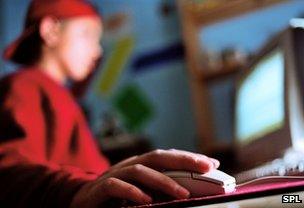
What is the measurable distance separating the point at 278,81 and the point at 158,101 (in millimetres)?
1080

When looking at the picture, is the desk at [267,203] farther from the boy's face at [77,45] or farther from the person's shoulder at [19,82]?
the boy's face at [77,45]

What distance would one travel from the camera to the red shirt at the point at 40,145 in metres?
0.62

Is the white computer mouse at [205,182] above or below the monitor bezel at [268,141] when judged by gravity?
above

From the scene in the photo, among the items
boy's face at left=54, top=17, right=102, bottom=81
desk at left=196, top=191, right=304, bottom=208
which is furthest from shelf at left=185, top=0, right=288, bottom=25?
desk at left=196, top=191, right=304, bottom=208

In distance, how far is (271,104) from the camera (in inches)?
44.1

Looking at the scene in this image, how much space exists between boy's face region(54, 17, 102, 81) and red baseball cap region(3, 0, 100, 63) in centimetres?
4

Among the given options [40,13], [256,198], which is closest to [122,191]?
[256,198]

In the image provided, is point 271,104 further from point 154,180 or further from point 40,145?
point 154,180

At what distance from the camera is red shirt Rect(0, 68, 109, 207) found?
0.62 m

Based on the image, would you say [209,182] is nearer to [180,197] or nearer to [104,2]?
[180,197]

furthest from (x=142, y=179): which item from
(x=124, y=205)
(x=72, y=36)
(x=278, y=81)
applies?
(x=72, y=36)

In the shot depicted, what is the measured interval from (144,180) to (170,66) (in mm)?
1574

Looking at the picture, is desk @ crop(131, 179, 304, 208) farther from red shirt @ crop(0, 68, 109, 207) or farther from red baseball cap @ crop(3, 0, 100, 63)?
red baseball cap @ crop(3, 0, 100, 63)

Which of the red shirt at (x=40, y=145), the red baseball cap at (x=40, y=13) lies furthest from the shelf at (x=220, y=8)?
the red shirt at (x=40, y=145)
